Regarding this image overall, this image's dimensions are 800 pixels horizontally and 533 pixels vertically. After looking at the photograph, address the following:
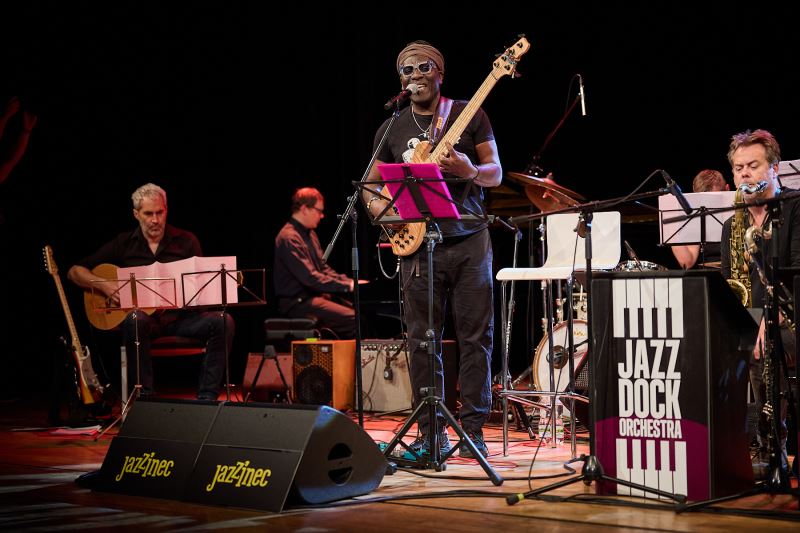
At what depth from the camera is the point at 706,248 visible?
5.82 m

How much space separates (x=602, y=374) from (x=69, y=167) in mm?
6291

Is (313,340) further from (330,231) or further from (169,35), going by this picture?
(169,35)

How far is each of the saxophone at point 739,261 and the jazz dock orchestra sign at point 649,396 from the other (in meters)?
0.96

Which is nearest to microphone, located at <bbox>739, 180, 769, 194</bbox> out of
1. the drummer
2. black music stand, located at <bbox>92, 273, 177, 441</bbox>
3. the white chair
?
the white chair

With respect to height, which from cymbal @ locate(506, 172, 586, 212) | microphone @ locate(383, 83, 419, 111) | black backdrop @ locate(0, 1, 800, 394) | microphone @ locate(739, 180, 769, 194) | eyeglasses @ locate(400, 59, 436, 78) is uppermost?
black backdrop @ locate(0, 1, 800, 394)

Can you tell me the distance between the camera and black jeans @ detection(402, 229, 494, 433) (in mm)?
4559

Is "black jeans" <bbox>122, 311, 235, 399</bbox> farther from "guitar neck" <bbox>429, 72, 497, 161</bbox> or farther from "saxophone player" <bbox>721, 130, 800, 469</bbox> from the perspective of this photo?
"saxophone player" <bbox>721, 130, 800, 469</bbox>

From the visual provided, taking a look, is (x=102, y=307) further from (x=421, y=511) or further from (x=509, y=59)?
(x=421, y=511)

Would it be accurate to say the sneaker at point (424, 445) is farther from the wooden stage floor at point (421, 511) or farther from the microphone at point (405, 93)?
the microphone at point (405, 93)

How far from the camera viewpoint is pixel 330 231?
8.89 metres

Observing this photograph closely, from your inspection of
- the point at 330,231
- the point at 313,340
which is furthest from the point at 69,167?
the point at 313,340

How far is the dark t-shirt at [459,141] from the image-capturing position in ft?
14.9

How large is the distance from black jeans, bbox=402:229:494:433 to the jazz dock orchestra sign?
1.01 metres

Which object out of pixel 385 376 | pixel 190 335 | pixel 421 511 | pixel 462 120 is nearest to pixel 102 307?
pixel 190 335
